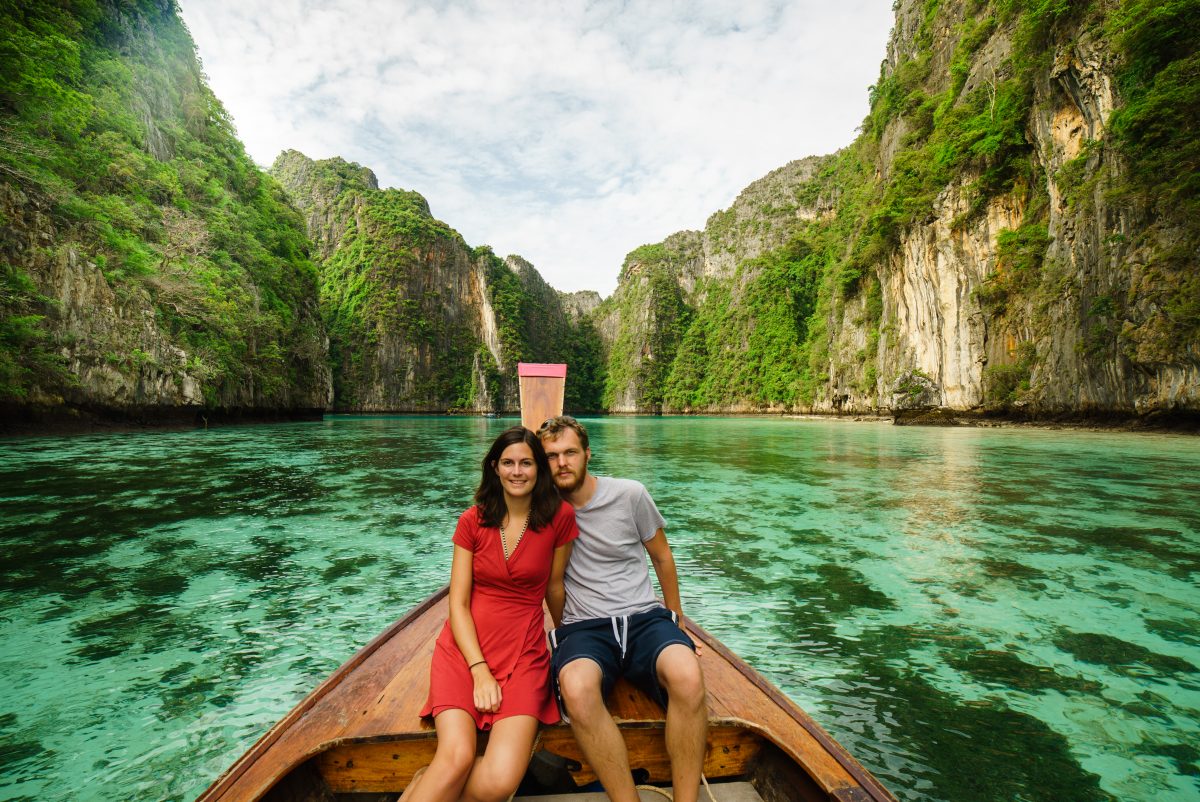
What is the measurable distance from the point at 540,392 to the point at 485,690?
8.36 feet

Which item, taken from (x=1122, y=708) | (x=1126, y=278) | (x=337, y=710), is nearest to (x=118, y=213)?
(x=337, y=710)

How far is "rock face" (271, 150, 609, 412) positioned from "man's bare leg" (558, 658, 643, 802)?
75683mm

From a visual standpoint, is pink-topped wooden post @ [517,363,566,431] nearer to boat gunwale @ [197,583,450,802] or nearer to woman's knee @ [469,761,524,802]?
boat gunwale @ [197,583,450,802]

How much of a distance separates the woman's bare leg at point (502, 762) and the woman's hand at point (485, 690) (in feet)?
0.19

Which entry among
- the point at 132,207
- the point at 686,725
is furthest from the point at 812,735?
A: the point at 132,207

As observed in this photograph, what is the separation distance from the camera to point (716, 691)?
2014mm

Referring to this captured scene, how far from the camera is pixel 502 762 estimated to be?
1.54 m

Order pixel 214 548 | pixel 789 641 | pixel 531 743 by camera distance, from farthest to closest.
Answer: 1. pixel 214 548
2. pixel 789 641
3. pixel 531 743

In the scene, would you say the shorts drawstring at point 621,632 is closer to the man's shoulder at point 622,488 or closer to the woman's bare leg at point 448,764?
Result: the man's shoulder at point 622,488

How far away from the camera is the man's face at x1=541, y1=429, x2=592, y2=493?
2191 mm

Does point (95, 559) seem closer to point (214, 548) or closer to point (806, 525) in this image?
point (214, 548)

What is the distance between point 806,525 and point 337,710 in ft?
20.8

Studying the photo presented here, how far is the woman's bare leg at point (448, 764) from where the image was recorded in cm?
147

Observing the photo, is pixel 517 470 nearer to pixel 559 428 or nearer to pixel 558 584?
pixel 559 428
